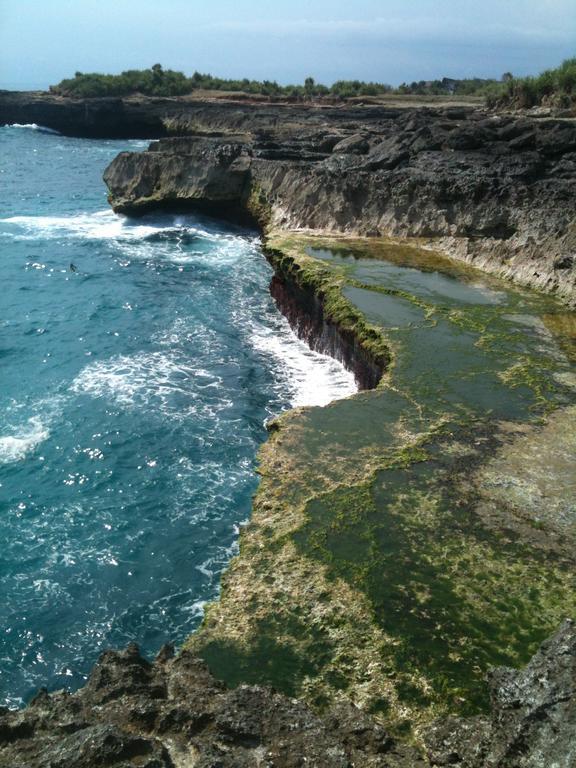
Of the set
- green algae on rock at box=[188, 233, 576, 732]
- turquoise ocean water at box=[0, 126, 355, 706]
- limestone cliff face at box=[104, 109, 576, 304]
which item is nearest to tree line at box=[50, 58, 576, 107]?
limestone cliff face at box=[104, 109, 576, 304]

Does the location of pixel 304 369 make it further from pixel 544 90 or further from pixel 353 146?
pixel 544 90

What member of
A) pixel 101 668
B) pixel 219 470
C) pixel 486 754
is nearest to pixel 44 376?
pixel 219 470

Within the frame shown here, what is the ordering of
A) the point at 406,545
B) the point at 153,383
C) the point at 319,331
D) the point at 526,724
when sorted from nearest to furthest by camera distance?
the point at 526,724 → the point at 406,545 → the point at 153,383 → the point at 319,331

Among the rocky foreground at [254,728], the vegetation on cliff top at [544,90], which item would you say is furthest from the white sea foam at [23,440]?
the vegetation on cliff top at [544,90]

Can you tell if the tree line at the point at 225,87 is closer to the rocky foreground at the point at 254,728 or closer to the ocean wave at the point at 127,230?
the ocean wave at the point at 127,230

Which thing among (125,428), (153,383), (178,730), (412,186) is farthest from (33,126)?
(178,730)
